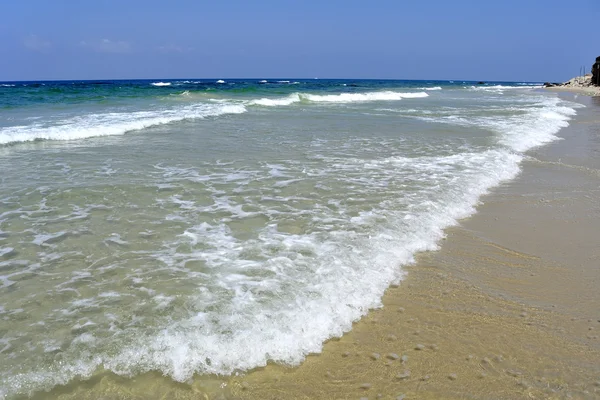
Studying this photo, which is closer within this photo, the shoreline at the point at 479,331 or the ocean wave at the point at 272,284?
the shoreline at the point at 479,331

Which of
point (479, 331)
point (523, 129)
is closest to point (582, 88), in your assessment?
point (523, 129)

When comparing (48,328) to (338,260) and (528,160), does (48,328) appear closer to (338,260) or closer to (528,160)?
(338,260)

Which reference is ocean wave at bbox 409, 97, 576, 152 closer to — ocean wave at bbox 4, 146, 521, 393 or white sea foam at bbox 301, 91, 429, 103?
ocean wave at bbox 4, 146, 521, 393

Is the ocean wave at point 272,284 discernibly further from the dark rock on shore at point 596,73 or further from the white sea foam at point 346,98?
the dark rock on shore at point 596,73

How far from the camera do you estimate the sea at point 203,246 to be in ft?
9.45

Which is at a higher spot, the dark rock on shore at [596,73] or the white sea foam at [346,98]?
the dark rock on shore at [596,73]

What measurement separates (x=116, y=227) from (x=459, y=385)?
388 centimetres

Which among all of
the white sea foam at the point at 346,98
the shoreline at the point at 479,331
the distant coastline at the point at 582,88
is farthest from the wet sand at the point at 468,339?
the distant coastline at the point at 582,88

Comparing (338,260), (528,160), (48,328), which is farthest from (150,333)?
(528,160)

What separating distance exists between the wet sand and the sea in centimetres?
14

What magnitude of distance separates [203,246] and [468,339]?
259cm

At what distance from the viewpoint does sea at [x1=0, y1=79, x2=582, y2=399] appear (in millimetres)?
2881

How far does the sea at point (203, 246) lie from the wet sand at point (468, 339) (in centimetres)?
14

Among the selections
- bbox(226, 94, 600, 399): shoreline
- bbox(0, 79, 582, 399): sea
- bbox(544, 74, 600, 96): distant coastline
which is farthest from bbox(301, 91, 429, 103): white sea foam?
bbox(226, 94, 600, 399): shoreline
